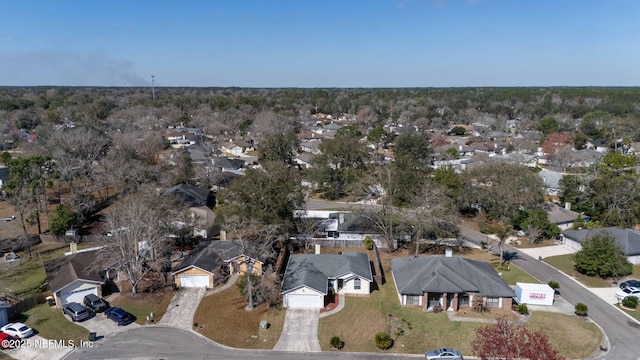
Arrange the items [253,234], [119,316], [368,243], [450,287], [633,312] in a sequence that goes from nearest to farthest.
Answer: [119,316] < [450,287] < [633,312] < [253,234] < [368,243]

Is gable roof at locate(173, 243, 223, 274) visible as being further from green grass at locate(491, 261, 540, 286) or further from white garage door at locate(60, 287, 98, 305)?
green grass at locate(491, 261, 540, 286)

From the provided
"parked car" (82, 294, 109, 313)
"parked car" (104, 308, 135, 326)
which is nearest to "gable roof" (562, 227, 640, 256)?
"parked car" (104, 308, 135, 326)

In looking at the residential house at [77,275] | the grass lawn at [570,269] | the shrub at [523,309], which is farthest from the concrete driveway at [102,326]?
the grass lawn at [570,269]

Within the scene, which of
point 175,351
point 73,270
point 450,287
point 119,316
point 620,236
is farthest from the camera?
point 620,236

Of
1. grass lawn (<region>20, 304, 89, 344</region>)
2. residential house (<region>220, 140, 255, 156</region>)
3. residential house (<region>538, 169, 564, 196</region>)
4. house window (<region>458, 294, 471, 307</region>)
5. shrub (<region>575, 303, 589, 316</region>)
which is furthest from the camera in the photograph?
residential house (<region>220, 140, 255, 156</region>)

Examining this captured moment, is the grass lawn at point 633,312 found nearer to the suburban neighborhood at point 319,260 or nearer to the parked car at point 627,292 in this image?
the suburban neighborhood at point 319,260

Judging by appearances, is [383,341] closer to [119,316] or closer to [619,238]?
[119,316]

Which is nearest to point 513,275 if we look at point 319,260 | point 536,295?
point 536,295
